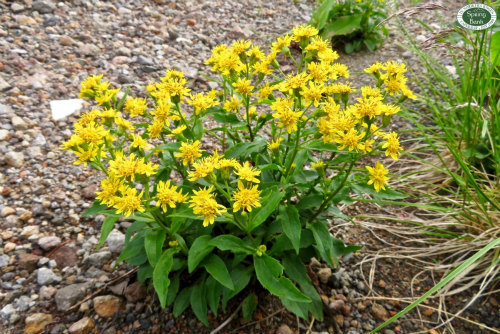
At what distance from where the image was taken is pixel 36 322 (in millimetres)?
2088

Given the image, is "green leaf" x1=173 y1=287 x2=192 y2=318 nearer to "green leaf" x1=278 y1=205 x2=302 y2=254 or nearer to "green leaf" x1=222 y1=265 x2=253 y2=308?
"green leaf" x1=222 y1=265 x2=253 y2=308

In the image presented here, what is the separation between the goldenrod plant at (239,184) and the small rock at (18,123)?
1.37 m

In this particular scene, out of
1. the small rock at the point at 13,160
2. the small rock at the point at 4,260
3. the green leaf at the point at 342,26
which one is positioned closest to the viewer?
the small rock at the point at 4,260

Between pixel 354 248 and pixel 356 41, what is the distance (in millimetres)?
3574

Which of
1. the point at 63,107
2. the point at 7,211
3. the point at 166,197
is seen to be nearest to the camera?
the point at 166,197

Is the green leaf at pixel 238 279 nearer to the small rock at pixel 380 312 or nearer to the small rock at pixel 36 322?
the small rock at pixel 380 312

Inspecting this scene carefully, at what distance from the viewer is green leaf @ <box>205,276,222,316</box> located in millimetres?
1981

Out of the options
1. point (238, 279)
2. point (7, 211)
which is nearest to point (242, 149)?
point (238, 279)

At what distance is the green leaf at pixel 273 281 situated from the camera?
1.68 metres

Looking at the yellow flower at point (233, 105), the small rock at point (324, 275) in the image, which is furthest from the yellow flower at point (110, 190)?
the small rock at point (324, 275)

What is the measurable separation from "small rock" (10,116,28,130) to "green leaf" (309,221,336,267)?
2597 mm

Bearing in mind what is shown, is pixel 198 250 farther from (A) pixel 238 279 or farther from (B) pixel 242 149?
(B) pixel 242 149

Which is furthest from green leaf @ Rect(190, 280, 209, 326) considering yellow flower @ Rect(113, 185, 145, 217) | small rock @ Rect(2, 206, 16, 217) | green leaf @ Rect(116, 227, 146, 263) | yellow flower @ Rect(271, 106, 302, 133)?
small rock @ Rect(2, 206, 16, 217)

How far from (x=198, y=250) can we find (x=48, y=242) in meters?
1.28
